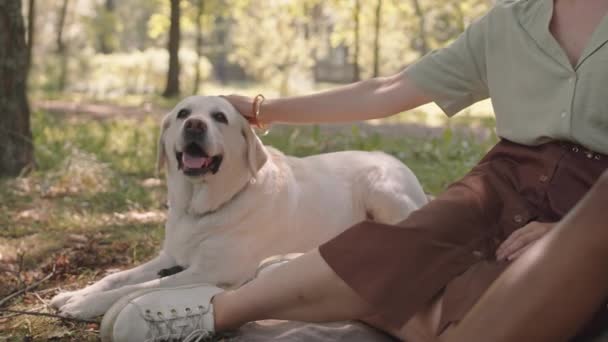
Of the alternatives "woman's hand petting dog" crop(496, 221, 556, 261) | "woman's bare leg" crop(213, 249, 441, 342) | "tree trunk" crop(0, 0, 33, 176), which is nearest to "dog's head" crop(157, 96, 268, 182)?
"woman's bare leg" crop(213, 249, 441, 342)

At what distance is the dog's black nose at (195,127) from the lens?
10.9 feet

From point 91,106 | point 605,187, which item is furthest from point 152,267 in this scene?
point 91,106

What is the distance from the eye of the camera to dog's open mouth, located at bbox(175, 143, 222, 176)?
11.1 ft

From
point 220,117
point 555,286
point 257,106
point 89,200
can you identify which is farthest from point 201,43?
point 555,286

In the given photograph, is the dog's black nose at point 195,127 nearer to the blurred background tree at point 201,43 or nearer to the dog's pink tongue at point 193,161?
the dog's pink tongue at point 193,161

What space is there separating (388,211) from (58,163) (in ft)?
10.4

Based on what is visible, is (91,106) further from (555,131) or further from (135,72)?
(555,131)

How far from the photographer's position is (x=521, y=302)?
1.93m

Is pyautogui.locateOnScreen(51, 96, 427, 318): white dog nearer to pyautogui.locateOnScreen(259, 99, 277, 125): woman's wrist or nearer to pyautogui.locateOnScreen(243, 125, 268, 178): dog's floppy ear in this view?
pyautogui.locateOnScreen(243, 125, 268, 178): dog's floppy ear

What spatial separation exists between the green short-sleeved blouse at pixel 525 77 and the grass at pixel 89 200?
1688 millimetres

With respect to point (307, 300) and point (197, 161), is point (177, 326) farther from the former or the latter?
point (197, 161)

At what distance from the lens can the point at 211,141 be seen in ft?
11.0

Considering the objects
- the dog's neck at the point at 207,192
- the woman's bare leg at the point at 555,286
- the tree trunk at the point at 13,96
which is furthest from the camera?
the tree trunk at the point at 13,96

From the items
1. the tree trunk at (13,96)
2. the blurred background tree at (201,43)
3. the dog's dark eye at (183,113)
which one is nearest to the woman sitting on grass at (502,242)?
the dog's dark eye at (183,113)
